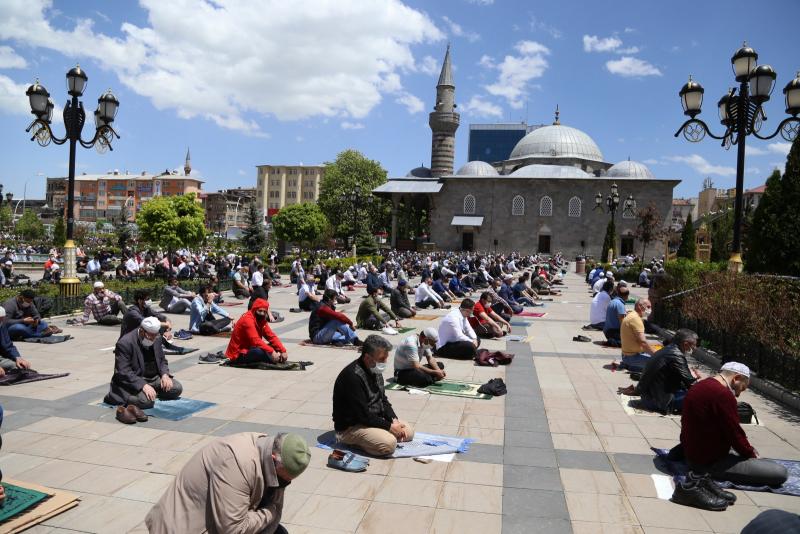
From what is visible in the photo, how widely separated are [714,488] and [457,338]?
5281 mm

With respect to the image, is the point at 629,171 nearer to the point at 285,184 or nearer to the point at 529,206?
the point at 529,206

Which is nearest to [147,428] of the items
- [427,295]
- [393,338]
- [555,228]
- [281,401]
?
[281,401]

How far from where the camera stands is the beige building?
112 metres

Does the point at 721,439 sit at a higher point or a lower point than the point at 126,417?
higher

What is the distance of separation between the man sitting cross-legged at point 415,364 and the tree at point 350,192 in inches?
2112

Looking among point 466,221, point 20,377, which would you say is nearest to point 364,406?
point 20,377

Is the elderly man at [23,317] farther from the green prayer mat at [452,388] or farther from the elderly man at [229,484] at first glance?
the elderly man at [229,484]

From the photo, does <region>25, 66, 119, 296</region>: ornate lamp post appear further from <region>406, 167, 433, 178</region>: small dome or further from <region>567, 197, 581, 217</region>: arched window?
<region>406, 167, 433, 178</region>: small dome

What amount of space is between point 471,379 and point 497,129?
119712 millimetres

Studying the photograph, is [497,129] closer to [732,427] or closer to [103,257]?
[103,257]

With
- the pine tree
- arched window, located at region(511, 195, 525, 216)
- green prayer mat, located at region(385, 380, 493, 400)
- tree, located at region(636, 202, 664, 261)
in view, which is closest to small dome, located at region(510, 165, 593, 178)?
arched window, located at region(511, 195, 525, 216)

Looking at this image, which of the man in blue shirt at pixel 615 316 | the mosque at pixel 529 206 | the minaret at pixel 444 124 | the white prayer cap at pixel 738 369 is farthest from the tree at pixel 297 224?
the white prayer cap at pixel 738 369

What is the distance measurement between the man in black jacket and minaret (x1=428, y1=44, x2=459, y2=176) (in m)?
61.0

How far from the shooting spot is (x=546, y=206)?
5797 cm
